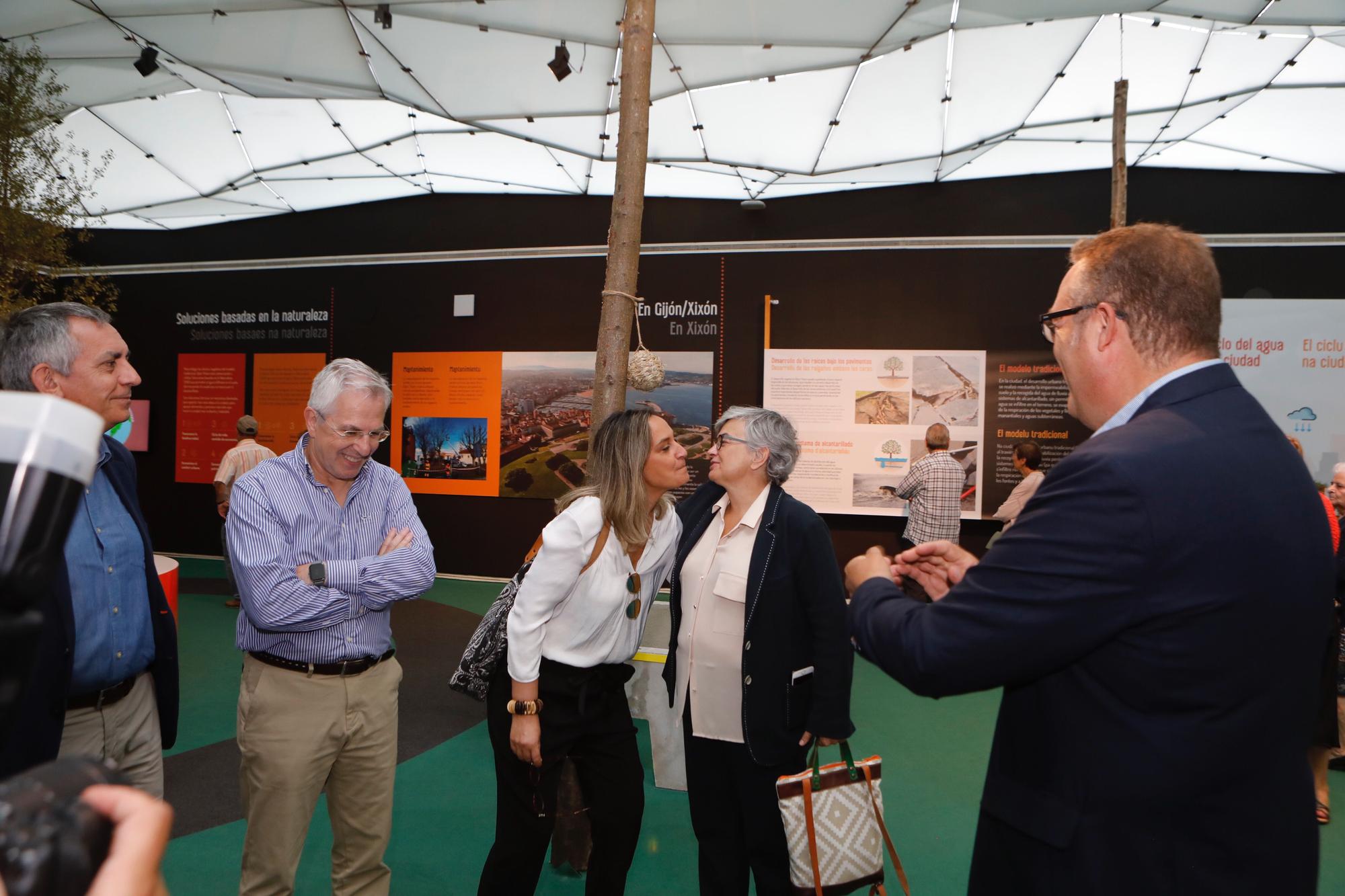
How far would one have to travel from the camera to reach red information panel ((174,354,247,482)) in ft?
31.6

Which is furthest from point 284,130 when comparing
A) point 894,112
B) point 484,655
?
point 484,655

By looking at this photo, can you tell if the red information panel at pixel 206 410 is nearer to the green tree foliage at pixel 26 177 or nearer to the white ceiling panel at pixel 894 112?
the green tree foliage at pixel 26 177

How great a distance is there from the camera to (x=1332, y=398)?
7.05 m

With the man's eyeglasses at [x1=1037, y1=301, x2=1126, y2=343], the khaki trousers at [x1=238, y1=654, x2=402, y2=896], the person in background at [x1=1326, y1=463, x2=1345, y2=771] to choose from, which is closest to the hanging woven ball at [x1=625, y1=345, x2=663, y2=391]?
the khaki trousers at [x1=238, y1=654, x2=402, y2=896]

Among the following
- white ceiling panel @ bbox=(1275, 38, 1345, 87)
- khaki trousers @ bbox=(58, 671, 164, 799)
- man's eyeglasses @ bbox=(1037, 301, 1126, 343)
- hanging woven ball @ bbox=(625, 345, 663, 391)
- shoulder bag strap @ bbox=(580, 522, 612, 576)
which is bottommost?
khaki trousers @ bbox=(58, 671, 164, 799)

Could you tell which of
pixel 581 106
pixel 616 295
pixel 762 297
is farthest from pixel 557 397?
pixel 616 295

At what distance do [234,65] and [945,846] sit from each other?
287 inches

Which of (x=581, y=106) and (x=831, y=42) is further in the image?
(x=581, y=106)

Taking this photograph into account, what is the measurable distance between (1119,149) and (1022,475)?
2850 mm

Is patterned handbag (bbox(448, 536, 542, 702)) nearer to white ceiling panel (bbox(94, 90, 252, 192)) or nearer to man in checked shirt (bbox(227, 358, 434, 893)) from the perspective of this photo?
man in checked shirt (bbox(227, 358, 434, 893))

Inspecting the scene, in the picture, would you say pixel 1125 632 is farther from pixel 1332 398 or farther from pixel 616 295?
pixel 1332 398

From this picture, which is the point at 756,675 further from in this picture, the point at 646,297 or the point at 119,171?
the point at 119,171

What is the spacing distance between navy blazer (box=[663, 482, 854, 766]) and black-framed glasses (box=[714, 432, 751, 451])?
28cm

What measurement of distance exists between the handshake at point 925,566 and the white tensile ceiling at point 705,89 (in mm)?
4569
